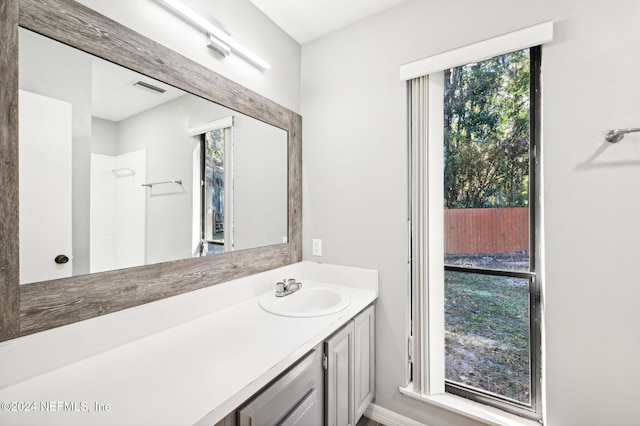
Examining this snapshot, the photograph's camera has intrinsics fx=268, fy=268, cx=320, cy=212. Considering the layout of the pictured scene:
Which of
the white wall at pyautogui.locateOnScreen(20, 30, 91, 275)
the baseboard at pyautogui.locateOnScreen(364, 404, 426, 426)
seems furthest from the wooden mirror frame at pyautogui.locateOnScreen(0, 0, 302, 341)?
the baseboard at pyautogui.locateOnScreen(364, 404, 426, 426)

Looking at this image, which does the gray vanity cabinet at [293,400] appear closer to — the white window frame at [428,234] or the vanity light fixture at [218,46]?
the white window frame at [428,234]

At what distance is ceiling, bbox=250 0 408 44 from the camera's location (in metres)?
1.59

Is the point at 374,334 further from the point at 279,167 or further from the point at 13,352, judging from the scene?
the point at 13,352

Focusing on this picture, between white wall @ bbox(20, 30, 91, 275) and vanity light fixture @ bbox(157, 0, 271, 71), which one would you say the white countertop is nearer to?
white wall @ bbox(20, 30, 91, 275)

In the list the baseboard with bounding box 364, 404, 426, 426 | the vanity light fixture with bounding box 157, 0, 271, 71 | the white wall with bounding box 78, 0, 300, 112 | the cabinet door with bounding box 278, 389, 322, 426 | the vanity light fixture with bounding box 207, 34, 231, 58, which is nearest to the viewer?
the cabinet door with bounding box 278, 389, 322, 426

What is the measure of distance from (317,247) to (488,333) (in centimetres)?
113

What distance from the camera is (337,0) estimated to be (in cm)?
157

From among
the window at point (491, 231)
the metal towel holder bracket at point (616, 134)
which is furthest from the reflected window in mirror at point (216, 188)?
the metal towel holder bracket at point (616, 134)

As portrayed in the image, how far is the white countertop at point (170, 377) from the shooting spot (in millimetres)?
683

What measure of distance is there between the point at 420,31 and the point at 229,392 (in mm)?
1927

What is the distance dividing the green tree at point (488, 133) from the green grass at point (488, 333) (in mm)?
457

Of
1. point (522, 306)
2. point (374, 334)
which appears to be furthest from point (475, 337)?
point (374, 334)

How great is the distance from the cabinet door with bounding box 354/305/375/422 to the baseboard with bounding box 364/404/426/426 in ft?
0.24

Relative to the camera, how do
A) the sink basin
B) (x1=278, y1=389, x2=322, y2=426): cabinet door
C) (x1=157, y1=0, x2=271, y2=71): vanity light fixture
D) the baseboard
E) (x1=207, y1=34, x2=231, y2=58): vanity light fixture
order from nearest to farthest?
(x1=278, y1=389, x2=322, y2=426): cabinet door → (x1=157, y1=0, x2=271, y2=71): vanity light fixture → (x1=207, y1=34, x2=231, y2=58): vanity light fixture → the sink basin → the baseboard
